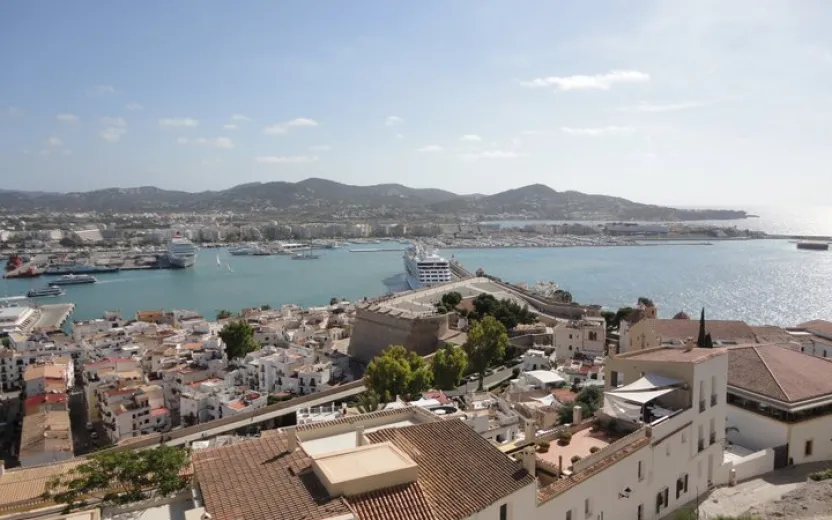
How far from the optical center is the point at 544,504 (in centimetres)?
486

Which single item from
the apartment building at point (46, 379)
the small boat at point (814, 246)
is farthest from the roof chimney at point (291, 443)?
the small boat at point (814, 246)

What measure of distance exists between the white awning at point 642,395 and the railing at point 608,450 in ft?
1.18

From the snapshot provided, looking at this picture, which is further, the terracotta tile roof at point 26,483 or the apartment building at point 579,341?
the apartment building at point 579,341

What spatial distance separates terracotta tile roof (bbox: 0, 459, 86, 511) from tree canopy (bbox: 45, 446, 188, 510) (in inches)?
82.1

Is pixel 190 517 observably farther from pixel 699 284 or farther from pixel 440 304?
pixel 699 284

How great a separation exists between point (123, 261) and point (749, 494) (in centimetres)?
6597

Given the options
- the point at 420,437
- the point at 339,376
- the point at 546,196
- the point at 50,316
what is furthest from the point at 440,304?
the point at 546,196

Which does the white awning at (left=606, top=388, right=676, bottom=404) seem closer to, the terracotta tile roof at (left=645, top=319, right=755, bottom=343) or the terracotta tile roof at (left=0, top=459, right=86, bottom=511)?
the terracotta tile roof at (left=0, top=459, right=86, bottom=511)

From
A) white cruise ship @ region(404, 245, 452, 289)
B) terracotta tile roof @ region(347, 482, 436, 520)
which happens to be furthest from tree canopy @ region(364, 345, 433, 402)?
white cruise ship @ region(404, 245, 452, 289)

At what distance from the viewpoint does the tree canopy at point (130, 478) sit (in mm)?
4672

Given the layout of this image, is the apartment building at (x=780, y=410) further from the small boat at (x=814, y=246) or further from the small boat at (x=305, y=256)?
the small boat at (x=814, y=246)

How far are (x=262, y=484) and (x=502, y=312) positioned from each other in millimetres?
A: 19572

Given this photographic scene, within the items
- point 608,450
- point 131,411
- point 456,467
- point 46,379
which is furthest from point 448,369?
point 46,379

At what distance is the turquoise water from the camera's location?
36.9m
